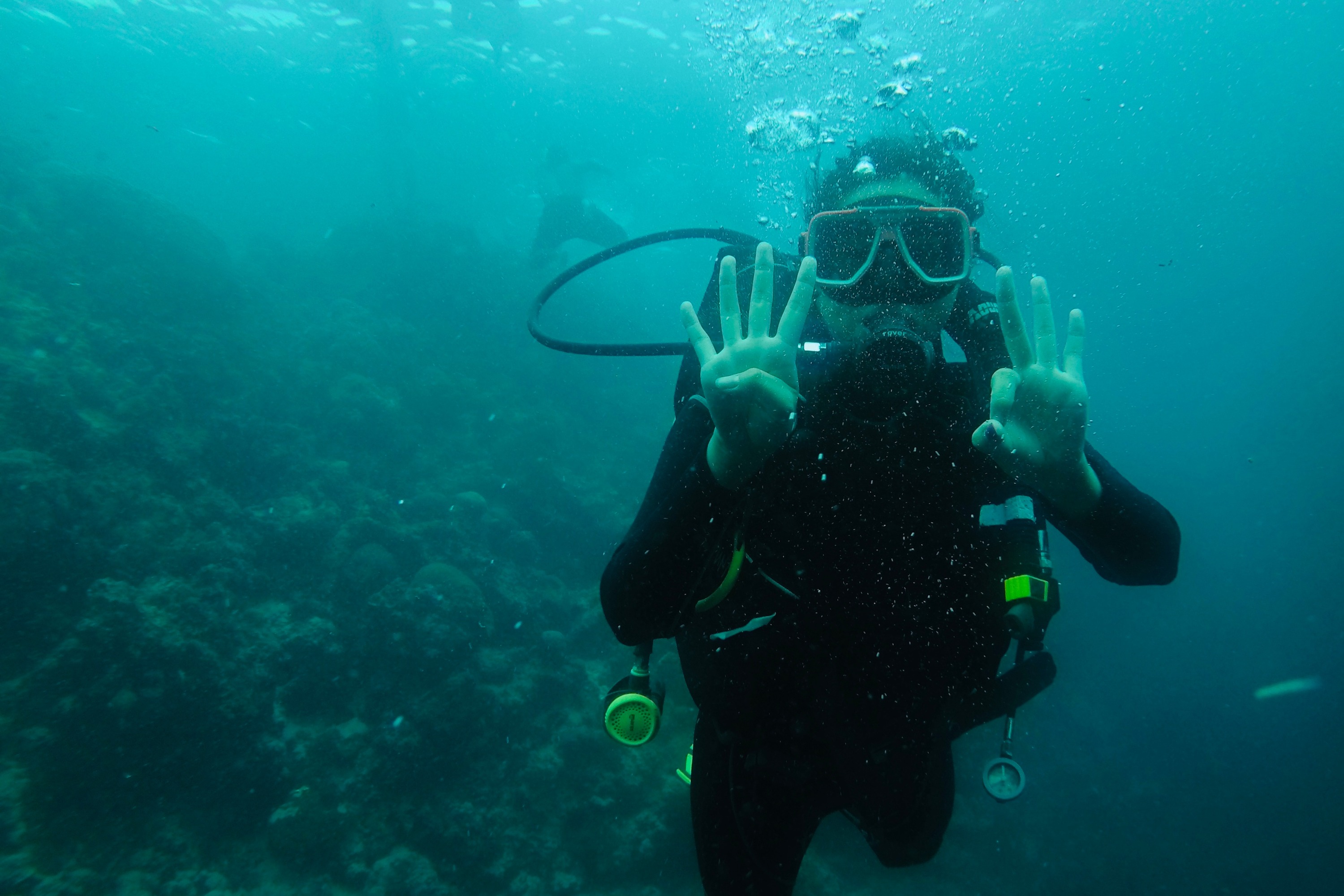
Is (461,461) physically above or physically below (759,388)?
below

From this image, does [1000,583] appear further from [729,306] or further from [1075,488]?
[729,306]

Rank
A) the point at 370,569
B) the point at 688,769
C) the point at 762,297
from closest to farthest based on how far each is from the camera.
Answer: the point at 762,297 → the point at 688,769 → the point at 370,569

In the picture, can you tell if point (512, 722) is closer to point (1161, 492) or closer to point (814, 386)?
point (814, 386)

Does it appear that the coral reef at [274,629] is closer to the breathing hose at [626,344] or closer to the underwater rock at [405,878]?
the underwater rock at [405,878]

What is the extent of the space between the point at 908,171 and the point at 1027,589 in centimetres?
237

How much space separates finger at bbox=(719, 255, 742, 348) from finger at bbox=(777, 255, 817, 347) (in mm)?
139

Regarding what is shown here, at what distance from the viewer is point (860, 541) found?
211 cm

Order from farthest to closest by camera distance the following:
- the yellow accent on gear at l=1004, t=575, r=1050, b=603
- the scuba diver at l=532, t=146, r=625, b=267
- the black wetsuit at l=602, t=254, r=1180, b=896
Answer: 1. the scuba diver at l=532, t=146, r=625, b=267
2. the black wetsuit at l=602, t=254, r=1180, b=896
3. the yellow accent on gear at l=1004, t=575, r=1050, b=603

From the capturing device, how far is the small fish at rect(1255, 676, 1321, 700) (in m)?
23.3

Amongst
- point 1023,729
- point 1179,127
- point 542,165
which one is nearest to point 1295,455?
point 1179,127

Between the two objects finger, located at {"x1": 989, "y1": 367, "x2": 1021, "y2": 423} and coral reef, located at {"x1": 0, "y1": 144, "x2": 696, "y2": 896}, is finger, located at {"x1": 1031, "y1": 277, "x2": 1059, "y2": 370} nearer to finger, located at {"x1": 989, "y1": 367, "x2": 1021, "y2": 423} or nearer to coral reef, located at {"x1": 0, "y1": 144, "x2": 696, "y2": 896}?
finger, located at {"x1": 989, "y1": 367, "x2": 1021, "y2": 423}

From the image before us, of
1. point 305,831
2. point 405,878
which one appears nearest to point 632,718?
point 405,878

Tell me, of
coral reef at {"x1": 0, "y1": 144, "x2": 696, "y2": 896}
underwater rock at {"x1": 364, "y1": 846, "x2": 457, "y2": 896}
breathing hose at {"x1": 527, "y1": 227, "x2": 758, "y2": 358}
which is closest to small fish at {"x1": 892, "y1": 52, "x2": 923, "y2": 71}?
coral reef at {"x1": 0, "y1": 144, "x2": 696, "y2": 896}

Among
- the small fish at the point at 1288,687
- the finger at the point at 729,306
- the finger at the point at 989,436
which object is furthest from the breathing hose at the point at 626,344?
the small fish at the point at 1288,687
